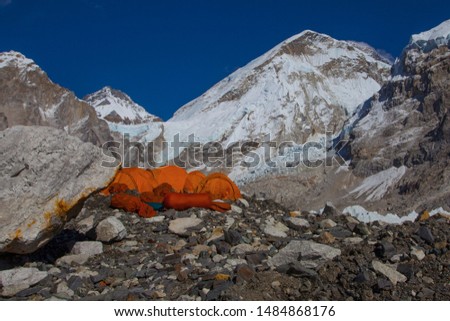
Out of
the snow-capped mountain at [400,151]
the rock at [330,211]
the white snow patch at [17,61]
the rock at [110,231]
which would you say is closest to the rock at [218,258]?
the rock at [110,231]

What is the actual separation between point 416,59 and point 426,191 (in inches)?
1577

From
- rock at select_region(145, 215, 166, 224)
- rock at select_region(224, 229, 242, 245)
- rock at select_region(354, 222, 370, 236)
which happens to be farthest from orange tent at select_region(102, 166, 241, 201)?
rock at select_region(354, 222, 370, 236)

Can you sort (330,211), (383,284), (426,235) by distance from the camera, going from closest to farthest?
(383,284), (426,235), (330,211)

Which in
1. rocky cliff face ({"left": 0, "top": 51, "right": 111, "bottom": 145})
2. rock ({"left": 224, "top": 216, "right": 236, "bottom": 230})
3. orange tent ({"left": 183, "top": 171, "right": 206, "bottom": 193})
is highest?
rocky cliff face ({"left": 0, "top": 51, "right": 111, "bottom": 145})

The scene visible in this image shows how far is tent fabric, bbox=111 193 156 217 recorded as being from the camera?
→ 11.5 m

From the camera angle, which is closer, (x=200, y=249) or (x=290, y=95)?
(x=200, y=249)

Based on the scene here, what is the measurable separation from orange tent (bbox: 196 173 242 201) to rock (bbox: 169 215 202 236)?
9.42 ft

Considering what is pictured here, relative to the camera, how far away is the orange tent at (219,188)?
13727mm

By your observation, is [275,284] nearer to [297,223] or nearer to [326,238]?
[326,238]

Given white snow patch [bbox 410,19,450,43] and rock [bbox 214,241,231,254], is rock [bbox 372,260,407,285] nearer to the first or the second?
rock [bbox 214,241,231,254]

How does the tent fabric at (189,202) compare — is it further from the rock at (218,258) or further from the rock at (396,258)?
the rock at (396,258)

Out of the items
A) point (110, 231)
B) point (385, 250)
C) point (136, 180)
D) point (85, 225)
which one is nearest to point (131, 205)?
point (85, 225)

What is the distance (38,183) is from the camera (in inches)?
331

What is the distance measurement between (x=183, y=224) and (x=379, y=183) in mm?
70858
